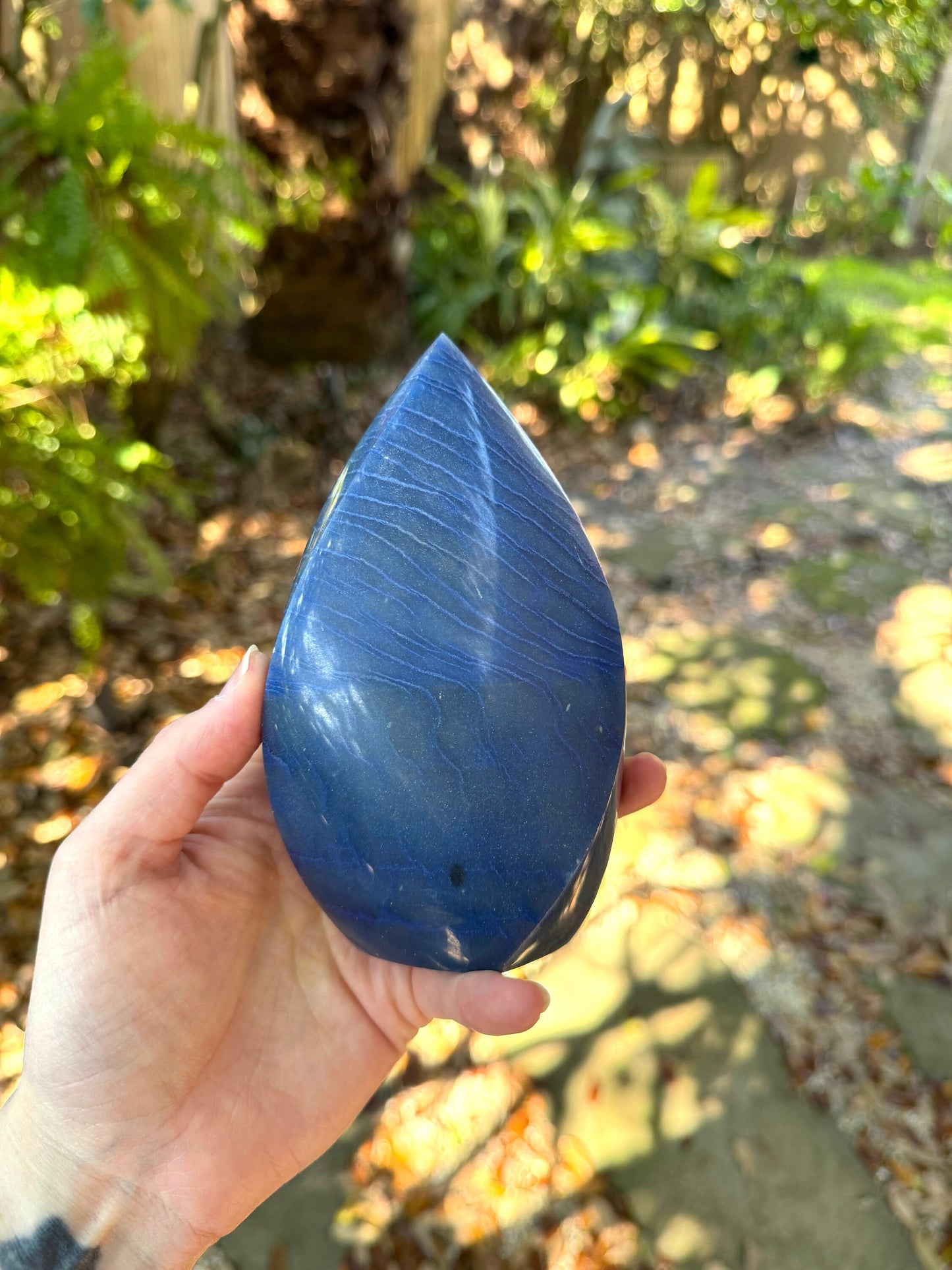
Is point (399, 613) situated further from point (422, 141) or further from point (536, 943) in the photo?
point (422, 141)

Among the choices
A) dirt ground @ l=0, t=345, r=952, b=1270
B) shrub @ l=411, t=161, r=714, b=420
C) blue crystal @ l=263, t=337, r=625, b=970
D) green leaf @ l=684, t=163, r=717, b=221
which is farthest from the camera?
green leaf @ l=684, t=163, r=717, b=221

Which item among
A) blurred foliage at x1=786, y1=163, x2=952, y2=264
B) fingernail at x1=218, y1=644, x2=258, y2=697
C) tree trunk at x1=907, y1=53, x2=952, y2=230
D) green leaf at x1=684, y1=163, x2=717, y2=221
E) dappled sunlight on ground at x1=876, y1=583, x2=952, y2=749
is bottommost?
dappled sunlight on ground at x1=876, y1=583, x2=952, y2=749

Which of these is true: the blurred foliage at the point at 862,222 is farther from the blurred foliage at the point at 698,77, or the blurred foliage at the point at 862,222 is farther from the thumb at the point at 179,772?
the thumb at the point at 179,772

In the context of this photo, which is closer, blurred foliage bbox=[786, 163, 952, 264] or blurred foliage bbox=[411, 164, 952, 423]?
blurred foliage bbox=[411, 164, 952, 423]

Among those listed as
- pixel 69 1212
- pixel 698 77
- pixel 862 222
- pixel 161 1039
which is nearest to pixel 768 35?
pixel 698 77

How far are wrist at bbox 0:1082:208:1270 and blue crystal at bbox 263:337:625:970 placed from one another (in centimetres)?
50

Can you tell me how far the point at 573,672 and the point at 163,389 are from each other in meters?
2.92

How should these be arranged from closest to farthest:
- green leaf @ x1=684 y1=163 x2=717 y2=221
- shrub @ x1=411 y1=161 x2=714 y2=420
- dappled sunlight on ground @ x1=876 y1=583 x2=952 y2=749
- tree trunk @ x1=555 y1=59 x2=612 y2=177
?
dappled sunlight on ground @ x1=876 y1=583 x2=952 y2=749 < shrub @ x1=411 y1=161 x2=714 y2=420 < green leaf @ x1=684 y1=163 x2=717 y2=221 < tree trunk @ x1=555 y1=59 x2=612 y2=177

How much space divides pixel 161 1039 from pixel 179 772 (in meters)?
0.39

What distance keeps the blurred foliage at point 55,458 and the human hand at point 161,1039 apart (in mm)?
1359

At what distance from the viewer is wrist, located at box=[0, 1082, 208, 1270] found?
1.36 meters

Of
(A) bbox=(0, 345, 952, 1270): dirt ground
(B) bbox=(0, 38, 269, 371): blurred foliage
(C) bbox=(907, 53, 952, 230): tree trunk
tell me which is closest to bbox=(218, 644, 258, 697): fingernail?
(A) bbox=(0, 345, 952, 1270): dirt ground

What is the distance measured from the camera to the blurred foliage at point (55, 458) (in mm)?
2525

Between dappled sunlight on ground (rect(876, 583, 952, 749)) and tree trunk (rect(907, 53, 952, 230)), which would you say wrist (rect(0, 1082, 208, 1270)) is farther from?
tree trunk (rect(907, 53, 952, 230))
